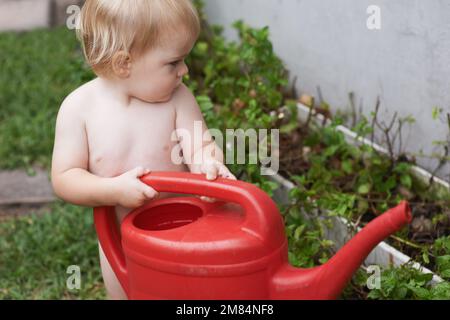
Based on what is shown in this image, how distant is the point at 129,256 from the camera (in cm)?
200

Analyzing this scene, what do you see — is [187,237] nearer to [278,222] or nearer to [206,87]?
[278,222]

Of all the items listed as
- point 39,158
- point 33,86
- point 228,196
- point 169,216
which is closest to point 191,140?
point 169,216

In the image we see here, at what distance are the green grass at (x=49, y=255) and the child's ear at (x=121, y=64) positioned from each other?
996 mm

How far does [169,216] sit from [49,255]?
109cm

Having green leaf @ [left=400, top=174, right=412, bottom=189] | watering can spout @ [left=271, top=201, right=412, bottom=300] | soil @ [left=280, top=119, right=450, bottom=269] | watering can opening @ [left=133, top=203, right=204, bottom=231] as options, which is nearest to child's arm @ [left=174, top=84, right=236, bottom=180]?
watering can opening @ [left=133, top=203, right=204, bottom=231]

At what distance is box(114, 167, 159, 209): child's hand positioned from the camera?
2.02 meters

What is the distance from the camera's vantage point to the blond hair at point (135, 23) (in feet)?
6.62

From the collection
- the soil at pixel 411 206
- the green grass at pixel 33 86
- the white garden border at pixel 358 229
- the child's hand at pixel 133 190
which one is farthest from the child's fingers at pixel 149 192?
the green grass at pixel 33 86

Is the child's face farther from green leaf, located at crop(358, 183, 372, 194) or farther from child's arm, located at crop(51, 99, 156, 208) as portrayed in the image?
green leaf, located at crop(358, 183, 372, 194)

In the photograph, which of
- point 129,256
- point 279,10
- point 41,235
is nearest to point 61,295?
point 41,235

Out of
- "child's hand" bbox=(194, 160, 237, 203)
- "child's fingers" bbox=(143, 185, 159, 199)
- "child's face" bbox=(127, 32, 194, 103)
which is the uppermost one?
"child's face" bbox=(127, 32, 194, 103)

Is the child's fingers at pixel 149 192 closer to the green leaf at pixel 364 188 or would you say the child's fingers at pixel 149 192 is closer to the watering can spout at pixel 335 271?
the watering can spout at pixel 335 271

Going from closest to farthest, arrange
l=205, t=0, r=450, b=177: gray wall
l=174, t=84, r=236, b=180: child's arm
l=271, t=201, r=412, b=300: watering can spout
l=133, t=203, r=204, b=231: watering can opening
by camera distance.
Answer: l=271, t=201, r=412, b=300: watering can spout → l=133, t=203, r=204, b=231: watering can opening → l=174, t=84, r=236, b=180: child's arm → l=205, t=0, r=450, b=177: gray wall

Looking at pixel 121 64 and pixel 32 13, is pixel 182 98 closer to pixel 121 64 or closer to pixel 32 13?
pixel 121 64
